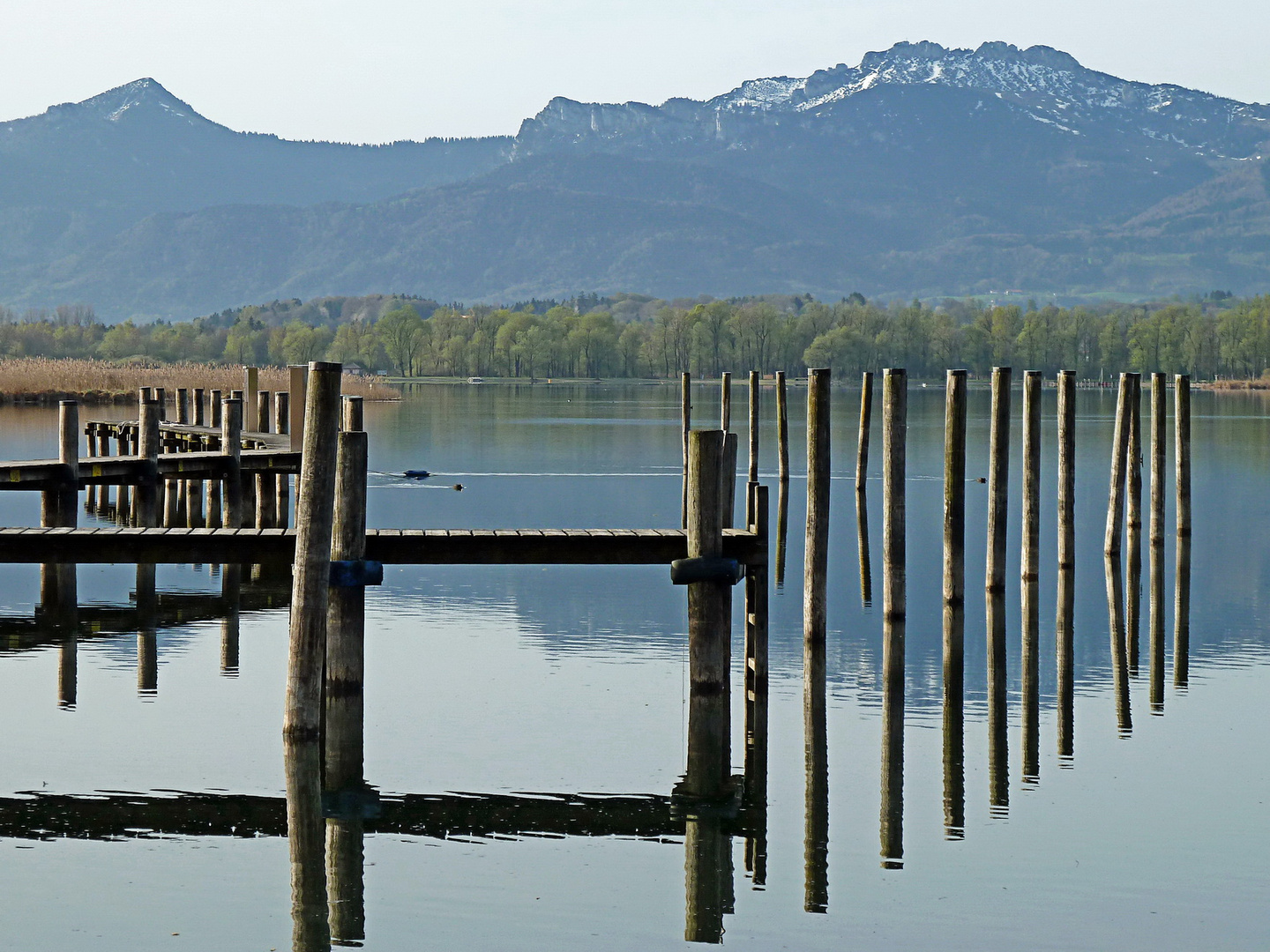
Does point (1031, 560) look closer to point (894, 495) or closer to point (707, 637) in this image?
point (894, 495)

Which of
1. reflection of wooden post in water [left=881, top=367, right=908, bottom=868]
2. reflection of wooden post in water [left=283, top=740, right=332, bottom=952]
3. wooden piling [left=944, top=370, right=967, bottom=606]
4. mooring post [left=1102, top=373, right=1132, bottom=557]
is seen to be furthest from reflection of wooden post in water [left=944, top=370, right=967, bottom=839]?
mooring post [left=1102, top=373, right=1132, bottom=557]

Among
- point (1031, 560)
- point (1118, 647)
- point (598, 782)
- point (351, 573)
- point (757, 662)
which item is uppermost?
point (351, 573)

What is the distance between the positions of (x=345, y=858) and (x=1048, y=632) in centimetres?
1174

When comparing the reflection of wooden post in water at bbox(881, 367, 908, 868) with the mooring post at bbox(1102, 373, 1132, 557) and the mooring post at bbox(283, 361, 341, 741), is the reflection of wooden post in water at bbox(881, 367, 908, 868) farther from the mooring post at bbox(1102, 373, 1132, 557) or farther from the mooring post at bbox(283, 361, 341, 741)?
the mooring post at bbox(1102, 373, 1132, 557)

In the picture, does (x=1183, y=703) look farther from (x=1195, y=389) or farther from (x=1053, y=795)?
(x=1195, y=389)

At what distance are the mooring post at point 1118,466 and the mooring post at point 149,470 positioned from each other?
1437 centimetres

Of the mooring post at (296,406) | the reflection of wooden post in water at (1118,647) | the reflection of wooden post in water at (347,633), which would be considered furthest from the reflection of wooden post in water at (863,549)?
the reflection of wooden post in water at (347,633)

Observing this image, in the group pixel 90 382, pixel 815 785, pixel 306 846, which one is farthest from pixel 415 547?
pixel 90 382

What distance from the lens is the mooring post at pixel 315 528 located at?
43.7 ft

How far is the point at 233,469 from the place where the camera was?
26.6 metres

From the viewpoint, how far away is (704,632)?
1438 cm

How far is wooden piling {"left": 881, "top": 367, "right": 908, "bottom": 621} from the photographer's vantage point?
1775cm

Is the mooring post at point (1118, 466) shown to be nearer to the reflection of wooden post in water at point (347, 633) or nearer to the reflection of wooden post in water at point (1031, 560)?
the reflection of wooden post in water at point (1031, 560)

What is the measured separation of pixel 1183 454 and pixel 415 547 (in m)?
18.4
